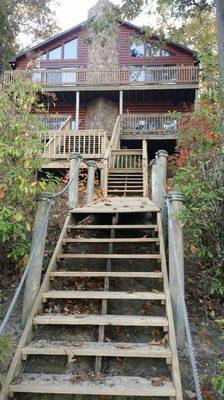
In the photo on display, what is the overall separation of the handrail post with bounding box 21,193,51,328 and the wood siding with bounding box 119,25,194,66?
1930 cm

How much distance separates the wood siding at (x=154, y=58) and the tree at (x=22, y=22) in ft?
17.5

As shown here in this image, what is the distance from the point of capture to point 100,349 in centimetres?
379

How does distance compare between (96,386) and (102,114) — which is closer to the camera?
(96,386)

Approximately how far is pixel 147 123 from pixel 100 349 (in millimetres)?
15377

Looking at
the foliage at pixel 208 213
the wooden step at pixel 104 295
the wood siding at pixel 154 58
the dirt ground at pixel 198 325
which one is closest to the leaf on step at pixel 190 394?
the dirt ground at pixel 198 325

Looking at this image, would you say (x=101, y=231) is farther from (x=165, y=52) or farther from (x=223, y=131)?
(x=165, y=52)

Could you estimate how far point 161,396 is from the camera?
343 centimetres

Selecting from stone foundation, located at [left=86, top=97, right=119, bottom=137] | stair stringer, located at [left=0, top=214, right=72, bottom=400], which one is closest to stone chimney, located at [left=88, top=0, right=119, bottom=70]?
stone foundation, located at [left=86, top=97, right=119, bottom=137]

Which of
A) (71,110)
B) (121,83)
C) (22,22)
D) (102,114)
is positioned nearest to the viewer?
(121,83)

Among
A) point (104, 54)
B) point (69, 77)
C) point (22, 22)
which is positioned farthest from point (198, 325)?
point (22, 22)

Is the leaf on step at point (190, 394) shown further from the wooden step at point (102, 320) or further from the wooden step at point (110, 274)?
the wooden step at point (110, 274)

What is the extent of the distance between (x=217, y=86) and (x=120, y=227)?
3.77 meters

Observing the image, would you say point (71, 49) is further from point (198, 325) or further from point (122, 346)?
point (122, 346)

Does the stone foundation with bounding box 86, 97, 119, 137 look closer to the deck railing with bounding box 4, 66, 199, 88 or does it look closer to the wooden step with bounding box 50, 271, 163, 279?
the deck railing with bounding box 4, 66, 199, 88
